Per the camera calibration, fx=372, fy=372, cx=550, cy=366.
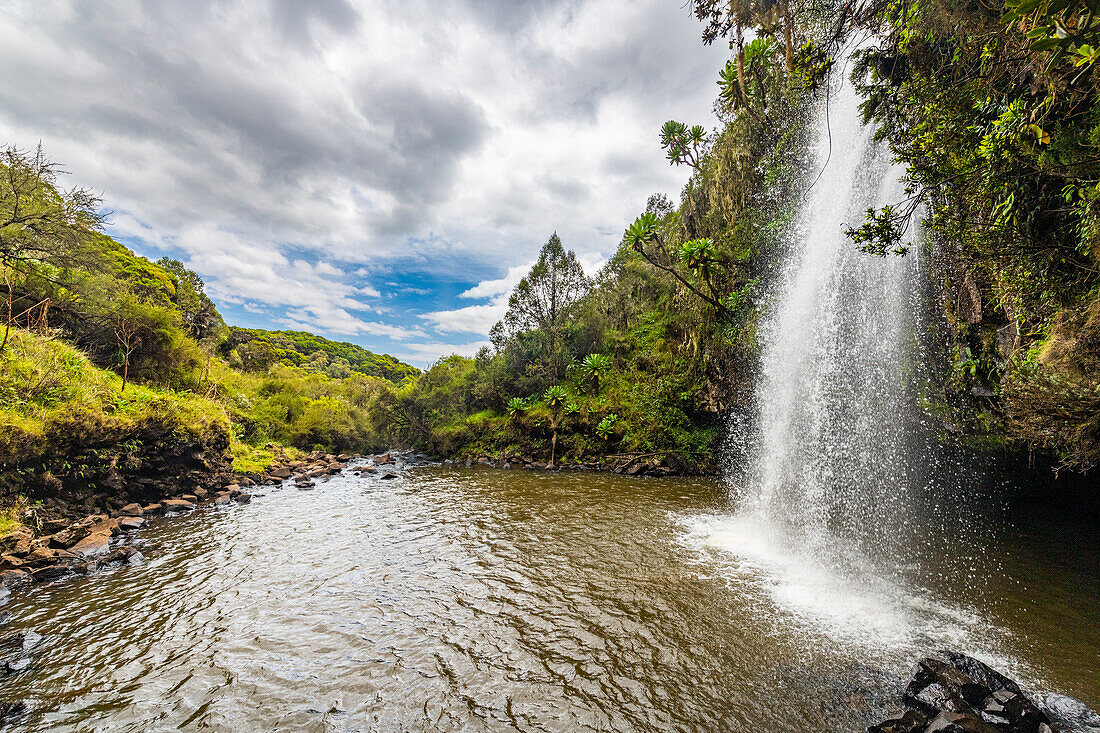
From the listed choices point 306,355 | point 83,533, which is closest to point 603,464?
point 83,533

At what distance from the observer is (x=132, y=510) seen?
35.4 feet

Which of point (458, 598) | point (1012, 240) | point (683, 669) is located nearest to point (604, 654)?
point (683, 669)

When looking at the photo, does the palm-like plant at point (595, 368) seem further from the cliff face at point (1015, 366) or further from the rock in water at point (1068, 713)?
the rock in water at point (1068, 713)

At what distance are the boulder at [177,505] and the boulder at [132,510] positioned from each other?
74 centimetres

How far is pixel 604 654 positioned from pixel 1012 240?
28.0 ft

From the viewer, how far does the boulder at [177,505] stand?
465 inches

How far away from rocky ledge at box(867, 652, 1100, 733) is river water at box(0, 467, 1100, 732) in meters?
0.40

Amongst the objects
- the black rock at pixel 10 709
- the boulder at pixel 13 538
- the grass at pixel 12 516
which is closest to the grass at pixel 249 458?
the grass at pixel 12 516

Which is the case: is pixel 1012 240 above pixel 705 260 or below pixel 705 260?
below

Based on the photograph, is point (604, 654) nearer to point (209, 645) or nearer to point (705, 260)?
point (209, 645)

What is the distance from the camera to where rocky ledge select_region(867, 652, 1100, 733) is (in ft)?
11.7

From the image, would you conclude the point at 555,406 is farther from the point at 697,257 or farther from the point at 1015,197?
the point at 1015,197

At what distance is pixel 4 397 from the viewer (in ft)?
29.6

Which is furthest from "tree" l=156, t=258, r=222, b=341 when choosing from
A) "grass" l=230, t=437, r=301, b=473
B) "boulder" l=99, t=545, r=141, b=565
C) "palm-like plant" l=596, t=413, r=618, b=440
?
"palm-like plant" l=596, t=413, r=618, b=440
